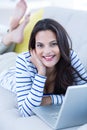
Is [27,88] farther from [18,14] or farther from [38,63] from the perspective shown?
[18,14]

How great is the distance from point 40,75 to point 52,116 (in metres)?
0.17

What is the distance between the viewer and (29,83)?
1110 mm

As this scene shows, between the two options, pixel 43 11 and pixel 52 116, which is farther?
pixel 43 11

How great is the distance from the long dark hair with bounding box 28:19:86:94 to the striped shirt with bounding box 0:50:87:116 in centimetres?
4

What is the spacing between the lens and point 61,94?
119cm

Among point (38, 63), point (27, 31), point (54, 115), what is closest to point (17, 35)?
point (27, 31)

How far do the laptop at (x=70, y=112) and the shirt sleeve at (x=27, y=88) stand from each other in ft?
0.15

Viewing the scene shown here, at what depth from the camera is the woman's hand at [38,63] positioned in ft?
3.59

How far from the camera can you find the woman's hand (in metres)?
1.10

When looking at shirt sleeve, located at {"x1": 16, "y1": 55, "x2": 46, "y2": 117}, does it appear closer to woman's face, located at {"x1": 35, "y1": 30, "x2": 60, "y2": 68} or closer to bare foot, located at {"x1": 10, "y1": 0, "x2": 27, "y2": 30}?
woman's face, located at {"x1": 35, "y1": 30, "x2": 60, "y2": 68}

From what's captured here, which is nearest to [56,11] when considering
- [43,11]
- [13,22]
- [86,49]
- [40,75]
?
[43,11]

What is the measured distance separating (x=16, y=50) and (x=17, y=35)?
5.9 inches

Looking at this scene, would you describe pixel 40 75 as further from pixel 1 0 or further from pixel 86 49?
pixel 1 0

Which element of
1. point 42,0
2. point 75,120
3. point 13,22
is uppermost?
point 42,0
